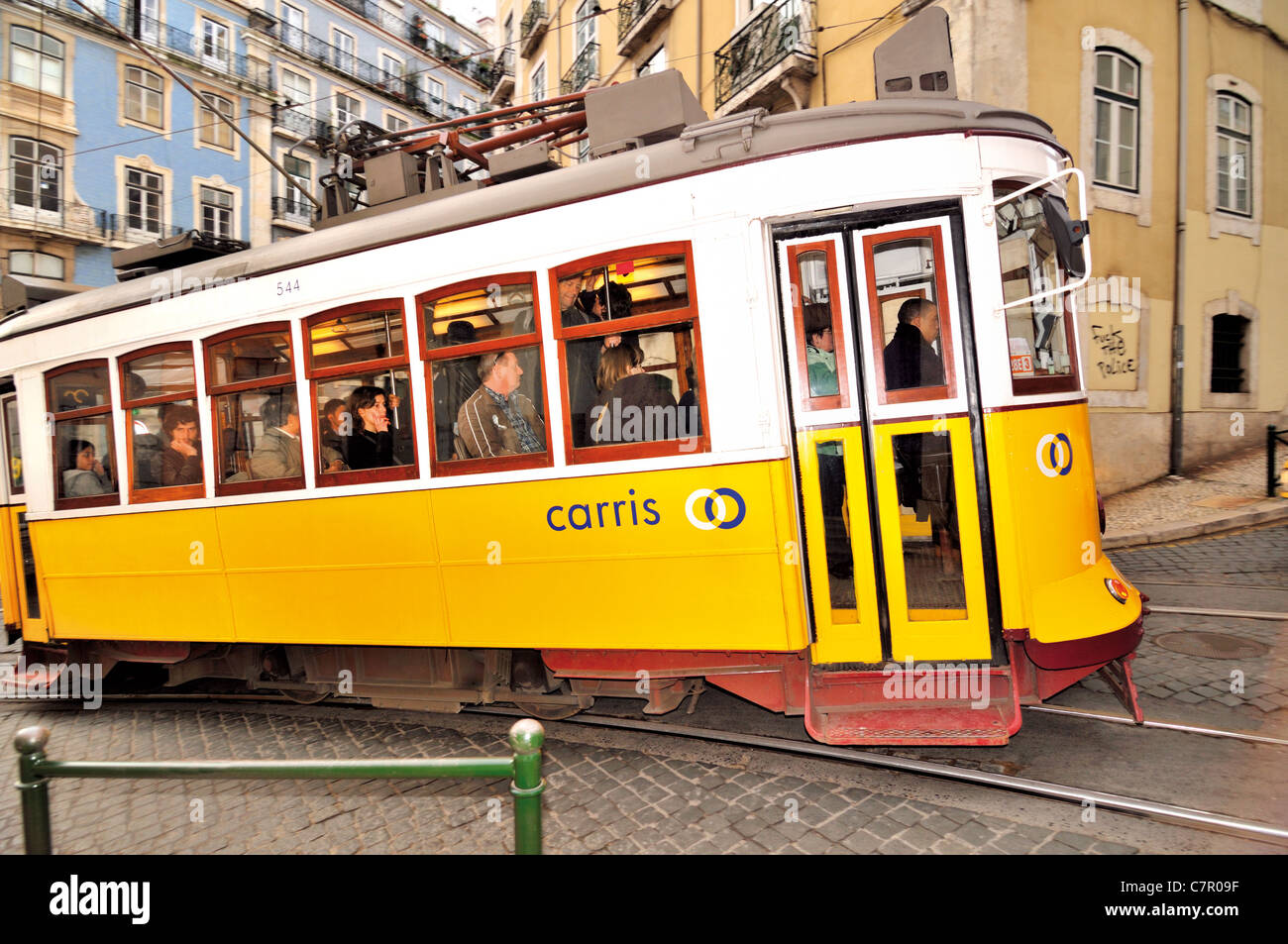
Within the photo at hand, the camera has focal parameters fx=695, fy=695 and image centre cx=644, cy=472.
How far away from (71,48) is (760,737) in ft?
96.4

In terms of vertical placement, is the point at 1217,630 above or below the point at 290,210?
below

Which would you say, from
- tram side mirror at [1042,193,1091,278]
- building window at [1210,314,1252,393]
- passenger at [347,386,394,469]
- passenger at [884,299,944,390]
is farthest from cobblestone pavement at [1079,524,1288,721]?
passenger at [347,386,394,469]

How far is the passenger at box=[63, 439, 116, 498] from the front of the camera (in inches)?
212

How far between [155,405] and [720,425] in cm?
426

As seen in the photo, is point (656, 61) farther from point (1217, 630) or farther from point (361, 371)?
point (1217, 630)

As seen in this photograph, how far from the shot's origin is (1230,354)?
39.6 feet

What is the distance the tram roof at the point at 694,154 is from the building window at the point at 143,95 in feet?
84.0

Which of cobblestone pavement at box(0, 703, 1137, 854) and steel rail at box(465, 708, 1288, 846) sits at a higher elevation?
steel rail at box(465, 708, 1288, 846)

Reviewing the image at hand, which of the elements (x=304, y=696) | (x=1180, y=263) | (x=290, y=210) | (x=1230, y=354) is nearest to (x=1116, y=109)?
(x=1180, y=263)

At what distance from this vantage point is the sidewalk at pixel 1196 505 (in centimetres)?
873

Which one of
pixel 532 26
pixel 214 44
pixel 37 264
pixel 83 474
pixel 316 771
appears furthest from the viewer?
pixel 214 44

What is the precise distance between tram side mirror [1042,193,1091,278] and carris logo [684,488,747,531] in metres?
2.07

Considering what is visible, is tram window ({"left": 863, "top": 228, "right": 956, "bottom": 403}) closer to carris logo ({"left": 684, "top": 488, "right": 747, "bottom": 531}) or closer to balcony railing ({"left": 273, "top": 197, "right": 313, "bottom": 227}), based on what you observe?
carris logo ({"left": 684, "top": 488, "right": 747, "bottom": 531})

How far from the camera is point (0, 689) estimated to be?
263 inches
